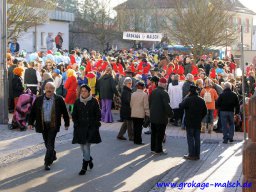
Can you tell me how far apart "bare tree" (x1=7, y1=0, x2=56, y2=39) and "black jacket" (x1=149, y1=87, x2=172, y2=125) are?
21.8 metres

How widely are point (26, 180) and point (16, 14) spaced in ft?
82.3

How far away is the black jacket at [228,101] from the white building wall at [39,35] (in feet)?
105

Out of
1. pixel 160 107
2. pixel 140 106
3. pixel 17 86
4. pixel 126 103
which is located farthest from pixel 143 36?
pixel 160 107

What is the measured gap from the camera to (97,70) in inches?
920

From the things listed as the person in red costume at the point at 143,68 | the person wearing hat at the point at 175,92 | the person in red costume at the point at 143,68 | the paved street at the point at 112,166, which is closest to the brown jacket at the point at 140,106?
the paved street at the point at 112,166

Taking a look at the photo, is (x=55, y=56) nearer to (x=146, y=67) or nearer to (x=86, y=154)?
(x=146, y=67)

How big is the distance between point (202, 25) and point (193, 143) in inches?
930

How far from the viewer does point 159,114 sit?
14.0 m

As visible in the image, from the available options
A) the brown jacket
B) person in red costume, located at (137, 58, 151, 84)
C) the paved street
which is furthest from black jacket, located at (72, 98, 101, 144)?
person in red costume, located at (137, 58, 151, 84)

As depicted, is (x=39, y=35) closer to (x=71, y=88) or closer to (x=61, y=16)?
(x=61, y=16)

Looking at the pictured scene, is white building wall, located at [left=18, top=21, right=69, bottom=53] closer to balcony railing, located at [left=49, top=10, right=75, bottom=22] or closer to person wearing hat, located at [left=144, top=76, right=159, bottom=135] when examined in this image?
balcony railing, located at [left=49, top=10, right=75, bottom=22]

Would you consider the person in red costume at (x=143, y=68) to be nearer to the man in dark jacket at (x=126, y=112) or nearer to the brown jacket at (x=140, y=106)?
the man in dark jacket at (x=126, y=112)

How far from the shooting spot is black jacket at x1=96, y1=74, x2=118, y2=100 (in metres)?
19.3

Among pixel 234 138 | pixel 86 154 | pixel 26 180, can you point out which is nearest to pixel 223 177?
pixel 86 154
